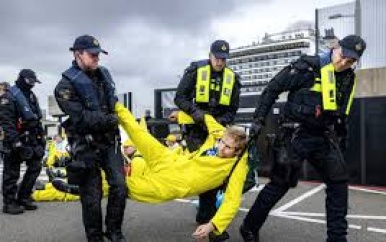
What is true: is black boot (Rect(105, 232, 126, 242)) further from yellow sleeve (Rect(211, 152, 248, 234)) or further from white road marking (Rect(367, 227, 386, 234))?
white road marking (Rect(367, 227, 386, 234))

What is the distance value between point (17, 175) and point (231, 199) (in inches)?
156

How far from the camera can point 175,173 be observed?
465cm

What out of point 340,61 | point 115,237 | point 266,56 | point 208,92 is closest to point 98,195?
point 115,237

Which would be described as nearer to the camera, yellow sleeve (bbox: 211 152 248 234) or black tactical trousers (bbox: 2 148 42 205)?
yellow sleeve (bbox: 211 152 248 234)

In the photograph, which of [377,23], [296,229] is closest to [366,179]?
[296,229]

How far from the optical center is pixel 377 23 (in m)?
13.3

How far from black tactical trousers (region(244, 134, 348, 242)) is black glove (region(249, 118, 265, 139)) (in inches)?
12.3

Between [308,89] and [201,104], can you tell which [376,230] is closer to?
[308,89]

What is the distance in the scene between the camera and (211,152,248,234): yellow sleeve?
4.16 metres

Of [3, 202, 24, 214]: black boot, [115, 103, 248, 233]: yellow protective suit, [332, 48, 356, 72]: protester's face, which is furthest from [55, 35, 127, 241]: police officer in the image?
[3, 202, 24, 214]: black boot

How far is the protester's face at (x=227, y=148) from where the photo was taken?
4.57 meters

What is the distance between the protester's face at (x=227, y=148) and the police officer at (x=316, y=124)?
0.25 metres

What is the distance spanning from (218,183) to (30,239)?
2.03 meters

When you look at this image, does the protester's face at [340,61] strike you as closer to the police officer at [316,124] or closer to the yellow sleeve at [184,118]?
the police officer at [316,124]
